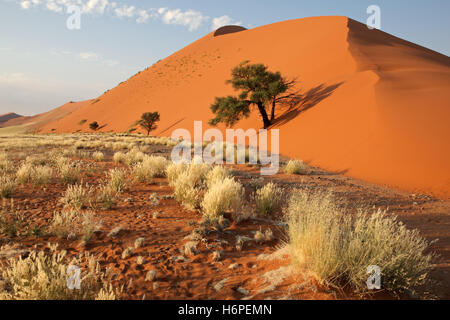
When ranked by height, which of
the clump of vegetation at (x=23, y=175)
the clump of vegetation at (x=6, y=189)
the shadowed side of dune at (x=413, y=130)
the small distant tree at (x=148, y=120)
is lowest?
the clump of vegetation at (x=6, y=189)

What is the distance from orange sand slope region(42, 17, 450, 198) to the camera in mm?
10586

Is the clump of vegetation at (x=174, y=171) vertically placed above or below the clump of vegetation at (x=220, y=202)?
above

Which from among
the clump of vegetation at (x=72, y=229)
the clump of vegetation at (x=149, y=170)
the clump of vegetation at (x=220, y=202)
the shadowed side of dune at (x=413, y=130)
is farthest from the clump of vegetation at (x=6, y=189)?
the shadowed side of dune at (x=413, y=130)

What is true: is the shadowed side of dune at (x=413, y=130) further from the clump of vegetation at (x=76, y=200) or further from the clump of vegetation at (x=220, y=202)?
the clump of vegetation at (x=76, y=200)

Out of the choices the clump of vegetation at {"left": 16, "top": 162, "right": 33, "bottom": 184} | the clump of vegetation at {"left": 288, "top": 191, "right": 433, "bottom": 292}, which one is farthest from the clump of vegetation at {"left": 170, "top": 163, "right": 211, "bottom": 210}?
the clump of vegetation at {"left": 16, "top": 162, "right": 33, "bottom": 184}

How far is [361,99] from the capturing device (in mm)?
15070

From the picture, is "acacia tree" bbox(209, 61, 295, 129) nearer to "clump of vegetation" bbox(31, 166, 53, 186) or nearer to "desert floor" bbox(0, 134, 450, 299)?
"desert floor" bbox(0, 134, 450, 299)

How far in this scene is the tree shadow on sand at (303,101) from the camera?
18531 millimetres

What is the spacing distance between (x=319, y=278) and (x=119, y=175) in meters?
5.14

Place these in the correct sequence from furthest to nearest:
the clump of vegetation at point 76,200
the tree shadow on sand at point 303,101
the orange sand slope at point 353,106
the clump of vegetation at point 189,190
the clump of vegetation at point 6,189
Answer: the tree shadow on sand at point 303,101 < the orange sand slope at point 353,106 < the clump of vegetation at point 6,189 < the clump of vegetation at point 189,190 < the clump of vegetation at point 76,200

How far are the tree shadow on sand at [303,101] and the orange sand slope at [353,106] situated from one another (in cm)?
12

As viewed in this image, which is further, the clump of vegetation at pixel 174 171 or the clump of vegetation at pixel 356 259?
the clump of vegetation at pixel 174 171

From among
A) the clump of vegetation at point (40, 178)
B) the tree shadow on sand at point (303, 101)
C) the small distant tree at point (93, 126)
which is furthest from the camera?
the small distant tree at point (93, 126)
